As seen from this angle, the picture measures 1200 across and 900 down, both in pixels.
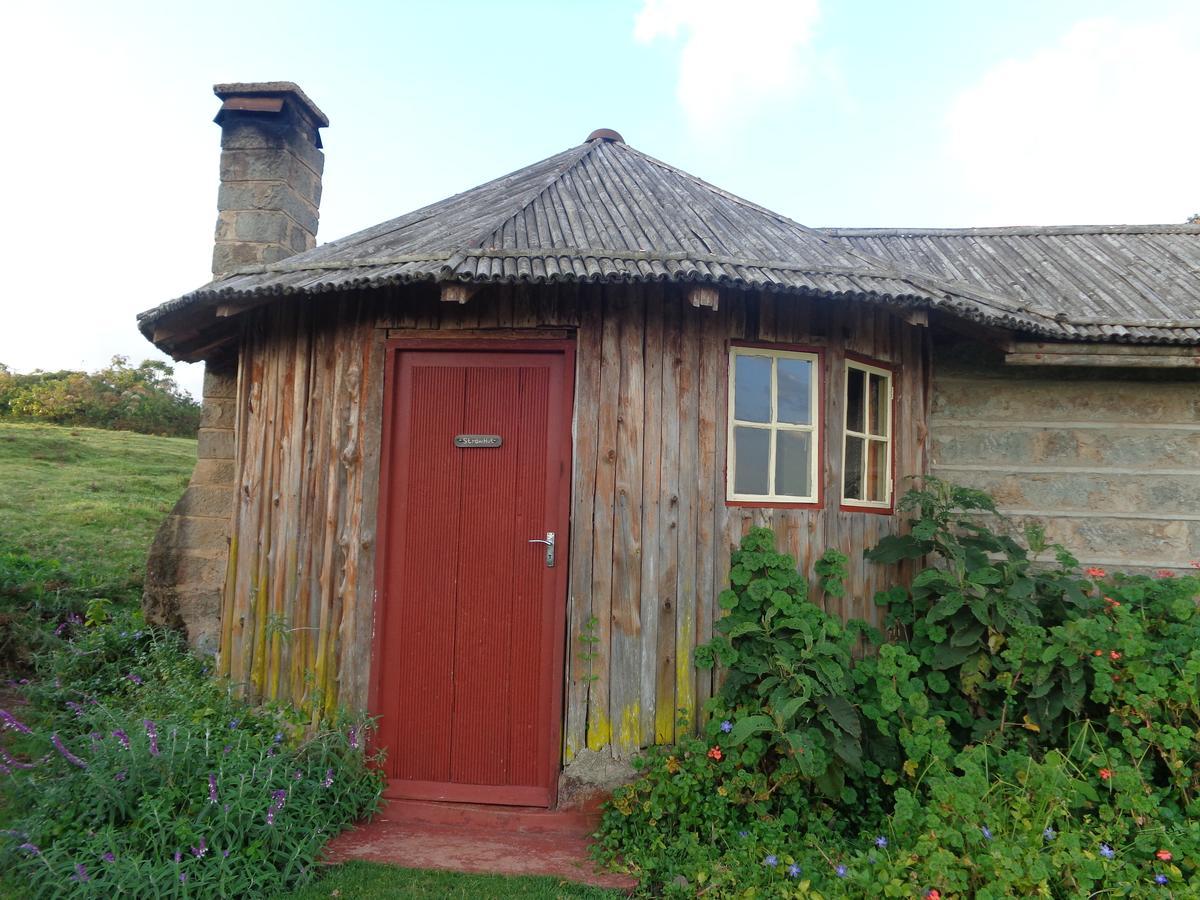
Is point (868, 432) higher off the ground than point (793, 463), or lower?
higher

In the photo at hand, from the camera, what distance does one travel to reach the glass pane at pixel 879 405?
201 inches

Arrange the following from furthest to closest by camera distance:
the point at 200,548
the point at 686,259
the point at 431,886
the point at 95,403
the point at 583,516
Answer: the point at 95,403 < the point at 200,548 < the point at 583,516 < the point at 686,259 < the point at 431,886

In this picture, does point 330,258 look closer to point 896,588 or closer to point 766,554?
point 766,554

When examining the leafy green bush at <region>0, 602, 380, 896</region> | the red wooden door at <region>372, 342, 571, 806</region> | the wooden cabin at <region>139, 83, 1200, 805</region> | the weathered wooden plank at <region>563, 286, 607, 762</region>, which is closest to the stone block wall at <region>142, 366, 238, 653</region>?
the wooden cabin at <region>139, 83, 1200, 805</region>

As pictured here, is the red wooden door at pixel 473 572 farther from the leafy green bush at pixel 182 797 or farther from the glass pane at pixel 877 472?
the glass pane at pixel 877 472

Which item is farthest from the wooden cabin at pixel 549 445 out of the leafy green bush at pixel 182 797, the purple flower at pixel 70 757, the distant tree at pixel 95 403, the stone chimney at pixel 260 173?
the distant tree at pixel 95 403

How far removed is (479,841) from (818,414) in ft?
10.2

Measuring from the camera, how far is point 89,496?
12.9 metres

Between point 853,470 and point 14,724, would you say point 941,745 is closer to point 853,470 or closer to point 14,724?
point 853,470

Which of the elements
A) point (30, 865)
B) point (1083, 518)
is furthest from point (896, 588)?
point (30, 865)

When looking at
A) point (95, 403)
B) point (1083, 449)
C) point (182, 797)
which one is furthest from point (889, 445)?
point (95, 403)

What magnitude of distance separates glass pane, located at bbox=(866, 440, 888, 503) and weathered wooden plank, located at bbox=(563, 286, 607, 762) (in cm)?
194

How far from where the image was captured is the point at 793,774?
3885mm

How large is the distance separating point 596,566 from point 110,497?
1212 cm
